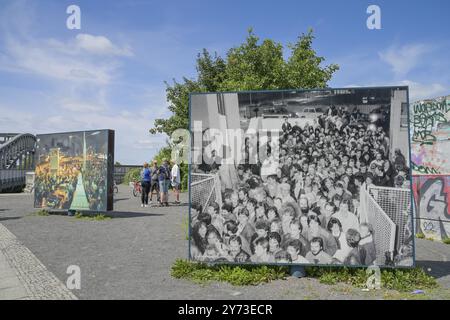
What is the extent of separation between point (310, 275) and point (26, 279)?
4241 millimetres

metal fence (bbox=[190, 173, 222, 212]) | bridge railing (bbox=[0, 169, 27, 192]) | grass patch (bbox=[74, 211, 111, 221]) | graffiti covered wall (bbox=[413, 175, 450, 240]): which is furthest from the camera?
bridge railing (bbox=[0, 169, 27, 192])

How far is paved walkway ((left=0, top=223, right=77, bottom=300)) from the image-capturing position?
4.85 metres

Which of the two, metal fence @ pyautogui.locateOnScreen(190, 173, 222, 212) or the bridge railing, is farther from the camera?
the bridge railing

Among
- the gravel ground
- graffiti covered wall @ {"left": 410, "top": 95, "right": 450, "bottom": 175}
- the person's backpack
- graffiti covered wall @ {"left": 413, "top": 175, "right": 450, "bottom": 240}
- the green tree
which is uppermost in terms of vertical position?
the green tree

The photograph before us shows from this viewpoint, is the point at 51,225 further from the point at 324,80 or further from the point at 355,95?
the point at 324,80

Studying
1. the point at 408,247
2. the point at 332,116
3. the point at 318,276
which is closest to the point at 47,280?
the point at 318,276

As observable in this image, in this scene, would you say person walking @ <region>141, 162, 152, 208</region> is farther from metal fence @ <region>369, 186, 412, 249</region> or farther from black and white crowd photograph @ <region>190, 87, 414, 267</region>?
metal fence @ <region>369, 186, 412, 249</region>

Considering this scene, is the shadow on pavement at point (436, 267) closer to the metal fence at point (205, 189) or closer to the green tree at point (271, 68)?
the metal fence at point (205, 189)

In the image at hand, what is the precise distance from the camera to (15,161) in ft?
102

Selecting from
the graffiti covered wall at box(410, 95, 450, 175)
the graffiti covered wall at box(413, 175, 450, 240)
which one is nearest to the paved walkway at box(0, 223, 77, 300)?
the graffiti covered wall at box(413, 175, 450, 240)

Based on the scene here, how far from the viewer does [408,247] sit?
5418 mm

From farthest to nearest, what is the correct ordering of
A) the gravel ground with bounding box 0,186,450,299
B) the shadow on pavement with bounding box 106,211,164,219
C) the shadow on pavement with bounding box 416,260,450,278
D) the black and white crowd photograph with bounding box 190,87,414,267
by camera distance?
1. the shadow on pavement with bounding box 106,211,164,219
2. the shadow on pavement with bounding box 416,260,450,278
3. the black and white crowd photograph with bounding box 190,87,414,267
4. the gravel ground with bounding box 0,186,450,299
